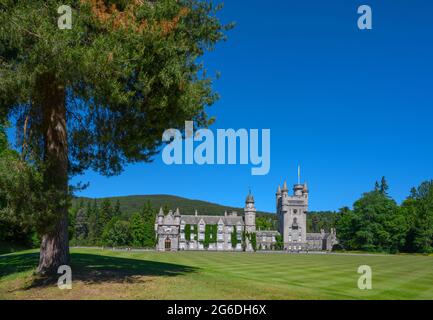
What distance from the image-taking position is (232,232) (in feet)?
335

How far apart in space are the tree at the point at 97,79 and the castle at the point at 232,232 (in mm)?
81568

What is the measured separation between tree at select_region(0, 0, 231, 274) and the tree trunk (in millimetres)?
36

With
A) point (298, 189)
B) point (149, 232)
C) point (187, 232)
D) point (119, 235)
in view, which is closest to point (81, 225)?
point (119, 235)

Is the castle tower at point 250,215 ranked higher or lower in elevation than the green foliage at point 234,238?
higher

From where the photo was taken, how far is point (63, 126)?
15523 millimetres

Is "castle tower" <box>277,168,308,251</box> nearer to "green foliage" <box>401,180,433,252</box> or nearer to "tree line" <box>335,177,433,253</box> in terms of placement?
"tree line" <box>335,177,433,253</box>

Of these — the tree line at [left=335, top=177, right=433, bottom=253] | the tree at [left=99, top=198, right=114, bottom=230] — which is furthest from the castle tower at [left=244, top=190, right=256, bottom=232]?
the tree at [left=99, top=198, right=114, bottom=230]

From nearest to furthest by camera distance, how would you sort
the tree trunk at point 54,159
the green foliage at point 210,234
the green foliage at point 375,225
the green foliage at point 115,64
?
the green foliage at point 115,64, the tree trunk at point 54,159, the green foliage at point 375,225, the green foliage at point 210,234

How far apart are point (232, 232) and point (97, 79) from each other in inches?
3619

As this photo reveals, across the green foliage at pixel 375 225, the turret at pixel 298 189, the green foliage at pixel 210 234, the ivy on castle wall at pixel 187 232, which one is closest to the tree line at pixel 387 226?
the green foliage at pixel 375 225

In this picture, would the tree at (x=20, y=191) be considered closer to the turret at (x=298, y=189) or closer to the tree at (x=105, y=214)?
the turret at (x=298, y=189)

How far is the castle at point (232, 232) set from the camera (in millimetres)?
99750
